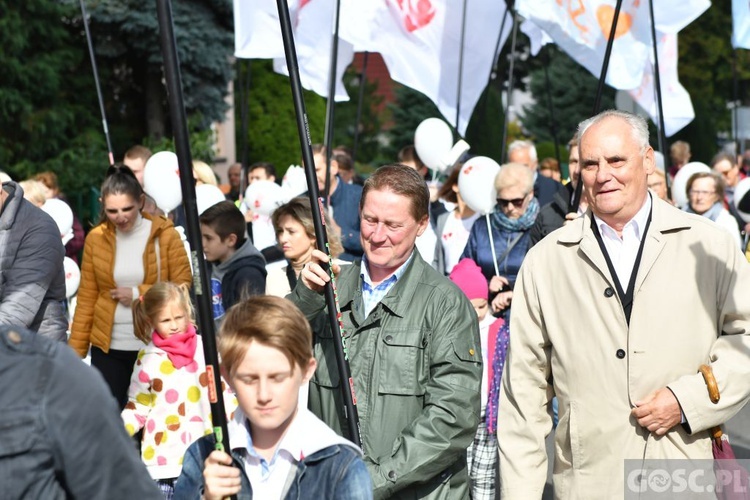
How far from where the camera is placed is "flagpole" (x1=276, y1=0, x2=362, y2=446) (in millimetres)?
3723

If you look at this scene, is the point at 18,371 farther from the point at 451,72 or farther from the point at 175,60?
the point at 451,72

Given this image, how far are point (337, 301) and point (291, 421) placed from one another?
119 centimetres

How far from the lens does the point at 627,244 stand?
3902mm

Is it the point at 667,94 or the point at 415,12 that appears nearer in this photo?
the point at 415,12

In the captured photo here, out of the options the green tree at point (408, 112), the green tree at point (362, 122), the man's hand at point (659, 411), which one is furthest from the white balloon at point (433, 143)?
the green tree at point (362, 122)

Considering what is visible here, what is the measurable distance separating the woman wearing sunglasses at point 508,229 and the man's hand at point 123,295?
201 cm

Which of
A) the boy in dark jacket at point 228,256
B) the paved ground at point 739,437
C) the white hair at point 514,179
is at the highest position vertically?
the white hair at point 514,179

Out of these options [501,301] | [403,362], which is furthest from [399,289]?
[501,301]

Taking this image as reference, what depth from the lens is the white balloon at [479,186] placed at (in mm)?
8016

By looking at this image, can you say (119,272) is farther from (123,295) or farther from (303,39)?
(303,39)

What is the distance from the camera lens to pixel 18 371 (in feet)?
6.58

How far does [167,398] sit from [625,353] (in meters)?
2.48

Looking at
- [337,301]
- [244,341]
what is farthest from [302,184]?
[244,341]

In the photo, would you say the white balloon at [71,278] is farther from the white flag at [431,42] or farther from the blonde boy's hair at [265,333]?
the blonde boy's hair at [265,333]
